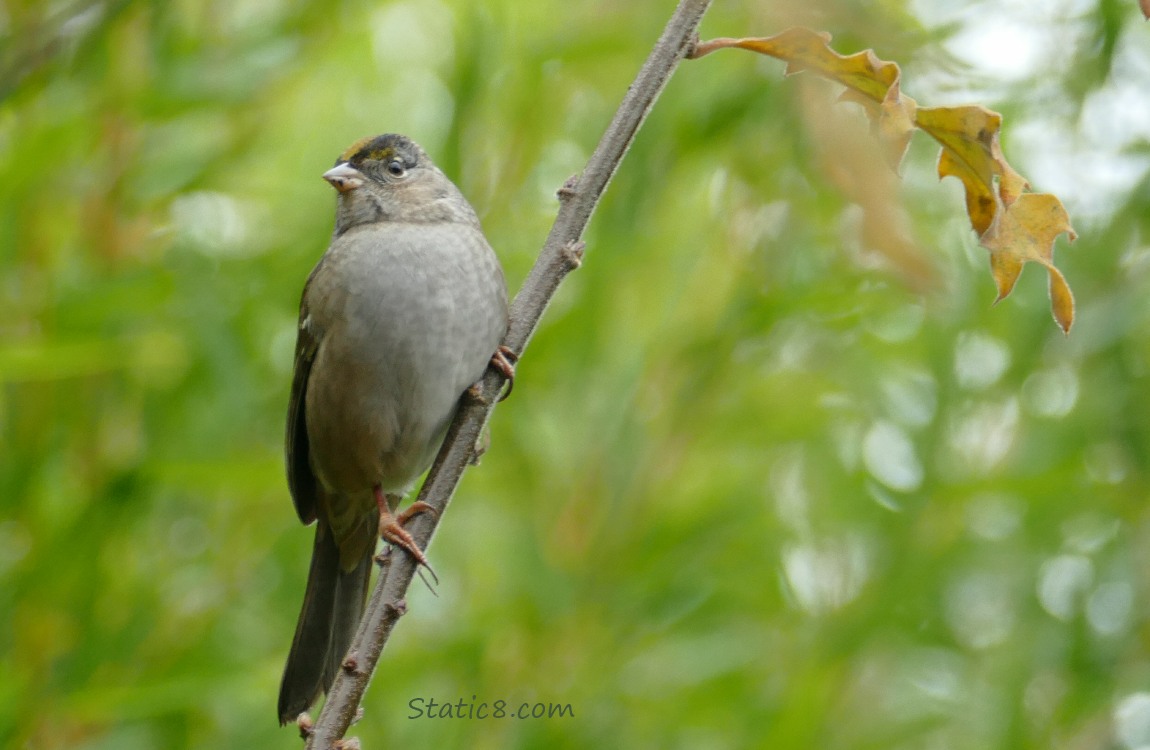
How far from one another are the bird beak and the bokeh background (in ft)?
0.56

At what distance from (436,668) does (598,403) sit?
843 millimetres

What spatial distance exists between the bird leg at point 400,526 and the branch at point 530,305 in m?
0.02

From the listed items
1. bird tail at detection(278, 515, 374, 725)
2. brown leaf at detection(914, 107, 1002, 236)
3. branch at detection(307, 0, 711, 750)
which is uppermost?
brown leaf at detection(914, 107, 1002, 236)

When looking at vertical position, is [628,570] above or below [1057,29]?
below

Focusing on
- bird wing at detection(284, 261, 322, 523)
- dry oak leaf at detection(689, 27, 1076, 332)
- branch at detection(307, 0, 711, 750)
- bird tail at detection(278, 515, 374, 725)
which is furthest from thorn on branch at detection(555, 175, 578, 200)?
bird wing at detection(284, 261, 322, 523)

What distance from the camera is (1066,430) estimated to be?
13.0 ft

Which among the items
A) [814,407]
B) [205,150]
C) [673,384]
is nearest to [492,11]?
[205,150]

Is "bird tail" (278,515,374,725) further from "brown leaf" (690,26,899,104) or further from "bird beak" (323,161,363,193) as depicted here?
"brown leaf" (690,26,899,104)

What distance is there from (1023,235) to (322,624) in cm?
233

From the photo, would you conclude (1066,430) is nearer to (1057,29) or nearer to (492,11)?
(1057,29)

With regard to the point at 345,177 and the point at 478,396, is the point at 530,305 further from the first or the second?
the point at 345,177

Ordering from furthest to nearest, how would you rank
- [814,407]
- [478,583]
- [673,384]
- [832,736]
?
[478,583]
[814,407]
[673,384]
[832,736]

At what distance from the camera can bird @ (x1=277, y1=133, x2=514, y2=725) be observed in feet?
11.7

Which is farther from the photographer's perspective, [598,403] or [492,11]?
[492,11]
